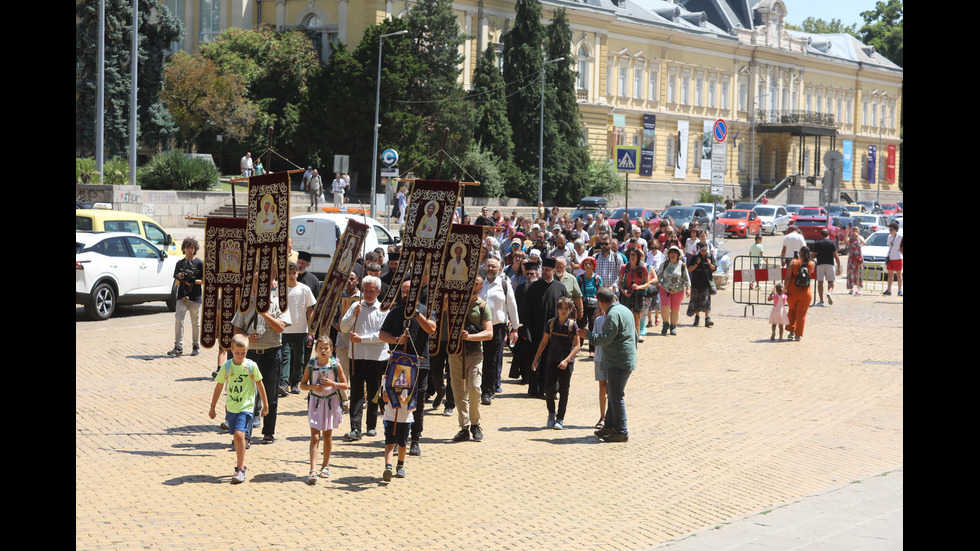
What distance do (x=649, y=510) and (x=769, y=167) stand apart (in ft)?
277

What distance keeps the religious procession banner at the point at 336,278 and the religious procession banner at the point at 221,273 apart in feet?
4.29

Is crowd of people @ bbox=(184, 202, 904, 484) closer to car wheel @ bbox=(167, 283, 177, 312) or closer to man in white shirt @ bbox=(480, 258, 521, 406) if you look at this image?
man in white shirt @ bbox=(480, 258, 521, 406)

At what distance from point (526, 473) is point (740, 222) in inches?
1796

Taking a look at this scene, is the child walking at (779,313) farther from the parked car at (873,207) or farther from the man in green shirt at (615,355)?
the parked car at (873,207)

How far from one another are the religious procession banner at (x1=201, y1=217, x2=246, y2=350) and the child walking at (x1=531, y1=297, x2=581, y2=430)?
3760 millimetres

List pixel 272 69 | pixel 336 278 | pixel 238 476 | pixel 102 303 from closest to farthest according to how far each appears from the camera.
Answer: pixel 238 476 → pixel 336 278 → pixel 102 303 → pixel 272 69

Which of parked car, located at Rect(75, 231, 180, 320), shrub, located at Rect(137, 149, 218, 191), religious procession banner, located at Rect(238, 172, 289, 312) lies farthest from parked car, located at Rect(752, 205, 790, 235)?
religious procession banner, located at Rect(238, 172, 289, 312)

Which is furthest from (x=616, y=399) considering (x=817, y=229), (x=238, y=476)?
(x=817, y=229)

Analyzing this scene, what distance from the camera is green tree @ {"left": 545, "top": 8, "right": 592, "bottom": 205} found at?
63969 mm

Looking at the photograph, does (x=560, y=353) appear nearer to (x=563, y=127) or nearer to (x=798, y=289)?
(x=798, y=289)

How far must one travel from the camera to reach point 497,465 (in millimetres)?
11961

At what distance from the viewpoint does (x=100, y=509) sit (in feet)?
32.2

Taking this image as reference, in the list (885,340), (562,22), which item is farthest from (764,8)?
(885,340)
